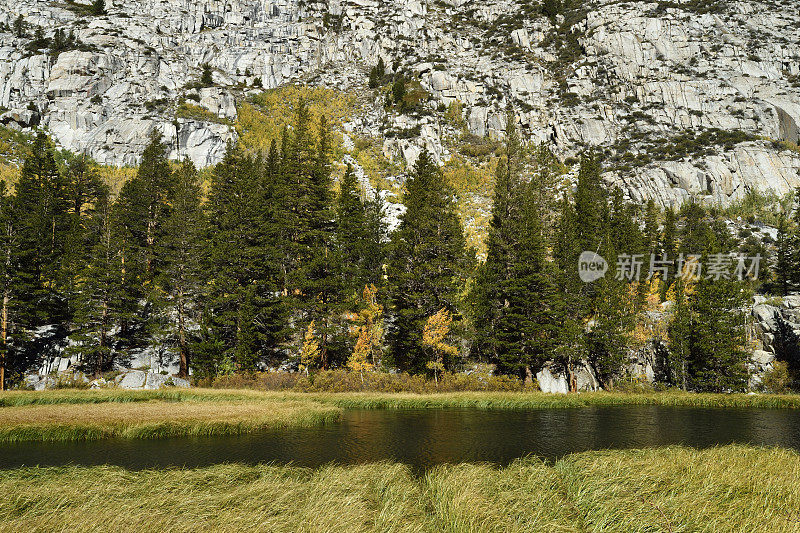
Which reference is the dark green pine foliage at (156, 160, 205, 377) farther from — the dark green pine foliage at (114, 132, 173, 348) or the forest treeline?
the dark green pine foliage at (114, 132, 173, 348)

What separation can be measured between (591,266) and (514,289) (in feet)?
54.1

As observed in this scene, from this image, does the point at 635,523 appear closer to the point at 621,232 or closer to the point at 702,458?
the point at 702,458

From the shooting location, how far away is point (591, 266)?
5400 centimetres

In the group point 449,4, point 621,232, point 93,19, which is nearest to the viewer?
point 621,232

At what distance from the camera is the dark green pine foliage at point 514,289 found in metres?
44.1

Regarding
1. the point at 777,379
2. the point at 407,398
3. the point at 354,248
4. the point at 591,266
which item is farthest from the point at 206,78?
the point at 777,379

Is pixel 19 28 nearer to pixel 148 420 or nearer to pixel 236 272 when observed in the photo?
pixel 236 272

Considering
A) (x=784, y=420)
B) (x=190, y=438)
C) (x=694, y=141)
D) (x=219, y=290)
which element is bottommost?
(x=784, y=420)

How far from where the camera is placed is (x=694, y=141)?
356ft

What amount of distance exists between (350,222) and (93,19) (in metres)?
151

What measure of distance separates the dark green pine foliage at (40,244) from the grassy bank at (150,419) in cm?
2065

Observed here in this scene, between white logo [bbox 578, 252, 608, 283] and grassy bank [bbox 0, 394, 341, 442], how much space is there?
36790 millimetres

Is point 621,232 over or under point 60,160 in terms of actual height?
under

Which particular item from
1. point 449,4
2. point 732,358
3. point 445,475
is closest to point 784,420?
point 732,358
